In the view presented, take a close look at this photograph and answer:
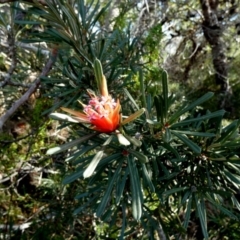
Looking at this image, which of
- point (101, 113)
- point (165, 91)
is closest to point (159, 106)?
point (165, 91)

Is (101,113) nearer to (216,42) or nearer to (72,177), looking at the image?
(72,177)

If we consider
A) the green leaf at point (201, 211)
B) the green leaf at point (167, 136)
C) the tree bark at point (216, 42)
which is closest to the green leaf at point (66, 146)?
the green leaf at point (167, 136)

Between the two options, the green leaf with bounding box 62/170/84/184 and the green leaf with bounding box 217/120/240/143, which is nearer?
the green leaf with bounding box 62/170/84/184

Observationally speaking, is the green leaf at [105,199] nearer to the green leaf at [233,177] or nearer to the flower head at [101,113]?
the flower head at [101,113]

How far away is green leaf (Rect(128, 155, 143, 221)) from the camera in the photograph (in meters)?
0.48

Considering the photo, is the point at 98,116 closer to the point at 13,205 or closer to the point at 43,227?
the point at 43,227

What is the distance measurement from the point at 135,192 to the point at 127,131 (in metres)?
0.13

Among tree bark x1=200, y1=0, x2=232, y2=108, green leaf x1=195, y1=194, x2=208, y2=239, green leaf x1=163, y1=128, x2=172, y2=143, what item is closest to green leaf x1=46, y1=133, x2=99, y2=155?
green leaf x1=163, y1=128, x2=172, y2=143

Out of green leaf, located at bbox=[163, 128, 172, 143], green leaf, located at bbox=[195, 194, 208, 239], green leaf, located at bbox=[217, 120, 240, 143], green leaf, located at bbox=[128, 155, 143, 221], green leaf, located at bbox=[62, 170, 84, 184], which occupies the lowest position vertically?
green leaf, located at bbox=[195, 194, 208, 239]

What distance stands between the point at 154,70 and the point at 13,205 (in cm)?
97

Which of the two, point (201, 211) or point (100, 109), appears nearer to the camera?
point (100, 109)

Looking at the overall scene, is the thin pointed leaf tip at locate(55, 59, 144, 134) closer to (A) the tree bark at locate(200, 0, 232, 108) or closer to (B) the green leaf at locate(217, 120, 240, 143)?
(B) the green leaf at locate(217, 120, 240, 143)

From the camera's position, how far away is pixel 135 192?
505 millimetres

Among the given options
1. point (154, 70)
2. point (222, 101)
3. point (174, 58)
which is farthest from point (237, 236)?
point (174, 58)
